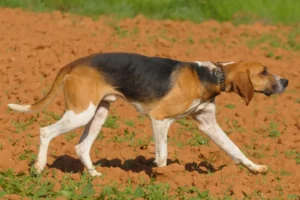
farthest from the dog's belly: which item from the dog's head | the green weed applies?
the green weed

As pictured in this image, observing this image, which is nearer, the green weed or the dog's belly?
the dog's belly

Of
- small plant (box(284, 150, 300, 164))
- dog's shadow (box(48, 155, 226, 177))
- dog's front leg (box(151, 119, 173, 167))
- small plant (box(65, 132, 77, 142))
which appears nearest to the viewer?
dog's front leg (box(151, 119, 173, 167))

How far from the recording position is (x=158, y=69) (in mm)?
9078

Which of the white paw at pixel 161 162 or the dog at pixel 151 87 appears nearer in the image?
the dog at pixel 151 87

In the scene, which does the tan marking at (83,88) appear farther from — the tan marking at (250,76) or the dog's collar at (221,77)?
the tan marking at (250,76)

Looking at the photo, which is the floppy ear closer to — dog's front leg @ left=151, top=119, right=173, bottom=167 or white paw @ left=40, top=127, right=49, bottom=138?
dog's front leg @ left=151, top=119, right=173, bottom=167

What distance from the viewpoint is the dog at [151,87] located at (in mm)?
8773

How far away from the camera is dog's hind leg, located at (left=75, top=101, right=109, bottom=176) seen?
9.23m

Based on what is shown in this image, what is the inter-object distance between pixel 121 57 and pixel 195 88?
3.15ft

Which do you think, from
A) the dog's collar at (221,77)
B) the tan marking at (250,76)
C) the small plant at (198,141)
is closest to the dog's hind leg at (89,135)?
the dog's collar at (221,77)

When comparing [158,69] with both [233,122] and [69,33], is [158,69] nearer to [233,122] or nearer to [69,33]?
[233,122]

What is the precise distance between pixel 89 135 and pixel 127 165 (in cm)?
67

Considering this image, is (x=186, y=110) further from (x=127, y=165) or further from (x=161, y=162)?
(x=127, y=165)

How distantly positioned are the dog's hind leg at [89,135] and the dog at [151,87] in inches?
4.5
